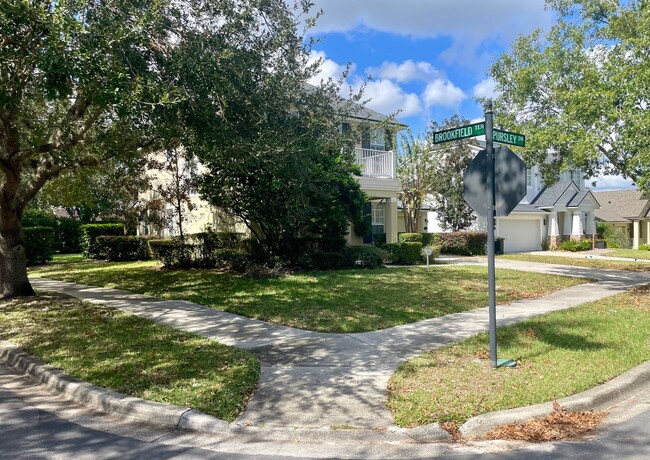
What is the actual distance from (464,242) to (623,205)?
82.3 ft

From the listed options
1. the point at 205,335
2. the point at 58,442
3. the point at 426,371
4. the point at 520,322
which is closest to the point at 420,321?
the point at 520,322

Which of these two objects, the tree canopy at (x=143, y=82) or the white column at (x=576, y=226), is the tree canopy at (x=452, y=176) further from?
the tree canopy at (x=143, y=82)

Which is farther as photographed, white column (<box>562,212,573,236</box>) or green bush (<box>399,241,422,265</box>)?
white column (<box>562,212,573,236</box>)

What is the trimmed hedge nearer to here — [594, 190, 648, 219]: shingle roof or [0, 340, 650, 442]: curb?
[0, 340, 650, 442]: curb

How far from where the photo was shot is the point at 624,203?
139 ft

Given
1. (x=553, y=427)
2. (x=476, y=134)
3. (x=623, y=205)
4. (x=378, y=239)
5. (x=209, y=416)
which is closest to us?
(x=553, y=427)

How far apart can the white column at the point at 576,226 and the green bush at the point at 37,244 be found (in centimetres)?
3306

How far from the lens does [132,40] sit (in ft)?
24.9

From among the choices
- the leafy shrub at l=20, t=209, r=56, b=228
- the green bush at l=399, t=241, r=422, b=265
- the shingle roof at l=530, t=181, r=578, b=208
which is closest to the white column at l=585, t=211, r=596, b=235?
the shingle roof at l=530, t=181, r=578, b=208

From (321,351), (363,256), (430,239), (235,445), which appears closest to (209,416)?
(235,445)

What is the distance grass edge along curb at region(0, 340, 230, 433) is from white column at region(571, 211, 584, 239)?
34300 millimetres

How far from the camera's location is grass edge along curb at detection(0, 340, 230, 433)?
14.9 feet

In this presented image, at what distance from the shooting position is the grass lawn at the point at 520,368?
16.0 ft

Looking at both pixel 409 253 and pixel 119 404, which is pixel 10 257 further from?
pixel 409 253
